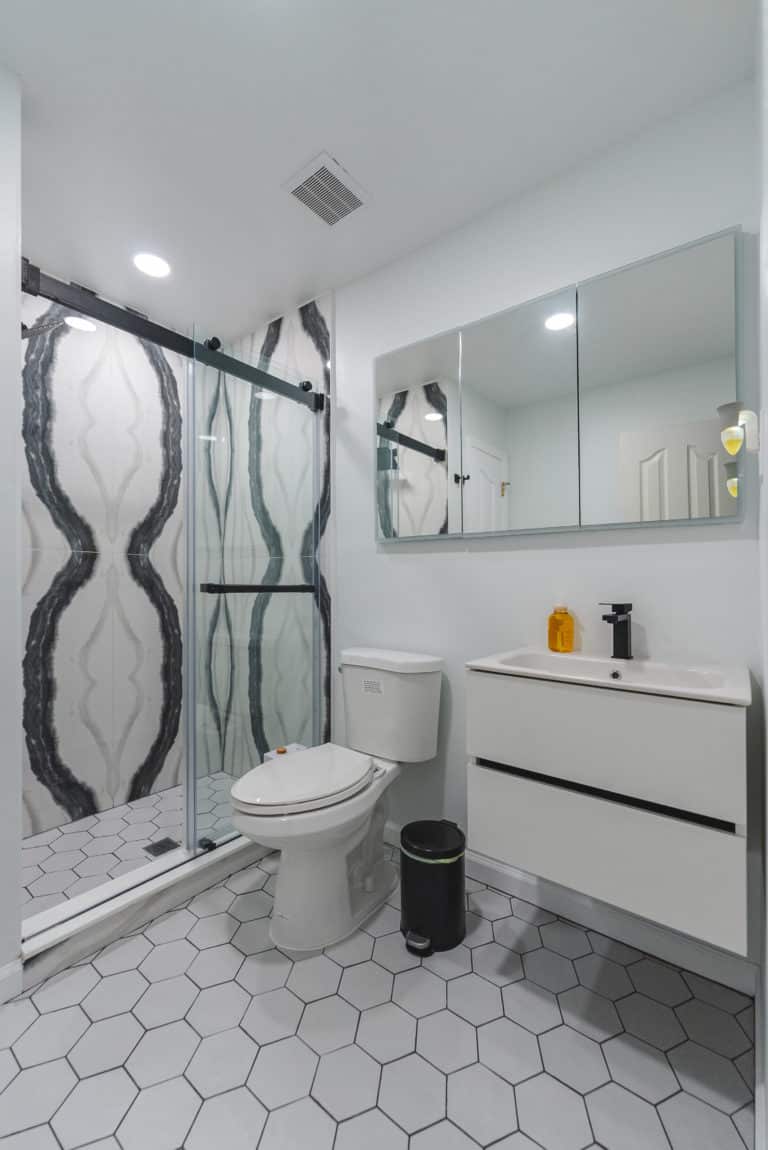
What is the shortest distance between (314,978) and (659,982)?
0.92 m

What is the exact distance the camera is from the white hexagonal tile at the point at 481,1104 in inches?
39.4

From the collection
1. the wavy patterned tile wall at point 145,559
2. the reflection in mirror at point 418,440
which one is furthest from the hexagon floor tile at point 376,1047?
the reflection in mirror at point 418,440

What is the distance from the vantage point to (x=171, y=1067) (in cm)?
112

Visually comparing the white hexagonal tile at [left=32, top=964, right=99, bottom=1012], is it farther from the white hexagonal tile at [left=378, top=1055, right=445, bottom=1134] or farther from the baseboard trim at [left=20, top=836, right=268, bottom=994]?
the white hexagonal tile at [left=378, top=1055, right=445, bottom=1134]

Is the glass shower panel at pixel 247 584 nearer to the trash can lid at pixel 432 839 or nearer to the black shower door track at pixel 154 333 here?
the black shower door track at pixel 154 333

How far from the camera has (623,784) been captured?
3.84 ft

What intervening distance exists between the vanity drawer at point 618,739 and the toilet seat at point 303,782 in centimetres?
39

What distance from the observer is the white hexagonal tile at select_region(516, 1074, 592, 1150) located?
38.8 inches

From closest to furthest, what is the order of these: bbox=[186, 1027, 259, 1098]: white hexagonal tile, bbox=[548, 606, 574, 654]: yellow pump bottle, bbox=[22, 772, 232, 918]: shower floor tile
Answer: bbox=[186, 1027, 259, 1098]: white hexagonal tile → bbox=[548, 606, 574, 654]: yellow pump bottle → bbox=[22, 772, 232, 918]: shower floor tile

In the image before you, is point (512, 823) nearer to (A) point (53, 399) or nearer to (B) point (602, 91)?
(B) point (602, 91)

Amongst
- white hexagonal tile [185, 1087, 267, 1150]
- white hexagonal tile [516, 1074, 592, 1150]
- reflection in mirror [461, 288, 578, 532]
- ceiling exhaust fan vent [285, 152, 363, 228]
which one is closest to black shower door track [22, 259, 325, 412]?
ceiling exhaust fan vent [285, 152, 363, 228]

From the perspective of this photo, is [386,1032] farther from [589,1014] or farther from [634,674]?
[634,674]

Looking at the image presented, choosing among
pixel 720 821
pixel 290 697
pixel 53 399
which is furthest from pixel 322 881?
pixel 53 399

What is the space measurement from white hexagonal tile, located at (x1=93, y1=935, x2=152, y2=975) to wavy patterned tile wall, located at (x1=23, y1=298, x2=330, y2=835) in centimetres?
53
